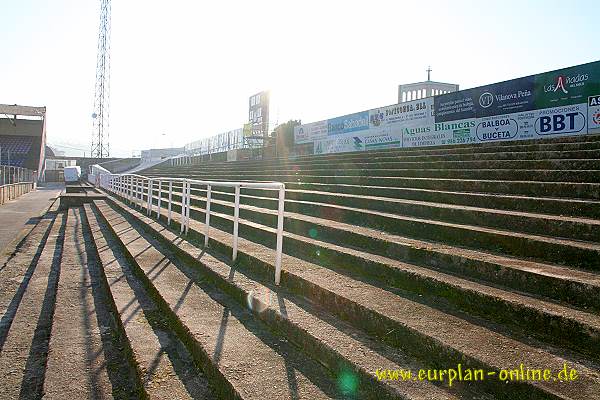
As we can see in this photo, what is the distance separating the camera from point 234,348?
2871 mm

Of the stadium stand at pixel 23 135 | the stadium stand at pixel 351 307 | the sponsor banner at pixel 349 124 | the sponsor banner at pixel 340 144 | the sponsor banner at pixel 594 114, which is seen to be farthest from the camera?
the stadium stand at pixel 23 135

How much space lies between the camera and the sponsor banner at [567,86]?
359 inches

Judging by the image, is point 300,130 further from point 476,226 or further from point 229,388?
point 229,388

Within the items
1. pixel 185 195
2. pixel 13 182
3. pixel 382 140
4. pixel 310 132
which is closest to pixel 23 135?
pixel 13 182

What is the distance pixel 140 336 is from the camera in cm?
342

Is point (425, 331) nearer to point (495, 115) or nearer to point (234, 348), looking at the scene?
point (234, 348)

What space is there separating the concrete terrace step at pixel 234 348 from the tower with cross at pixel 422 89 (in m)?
19.5

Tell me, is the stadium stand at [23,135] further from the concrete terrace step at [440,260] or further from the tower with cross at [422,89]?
the concrete terrace step at [440,260]

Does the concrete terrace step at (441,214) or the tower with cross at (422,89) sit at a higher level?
the tower with cross at (422,89)

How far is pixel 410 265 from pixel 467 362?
148 centimetres

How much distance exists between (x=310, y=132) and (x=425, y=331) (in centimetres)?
1829

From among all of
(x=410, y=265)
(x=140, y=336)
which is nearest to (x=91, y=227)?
(x=140, y=336)

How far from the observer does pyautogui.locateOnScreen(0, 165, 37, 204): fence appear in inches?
886

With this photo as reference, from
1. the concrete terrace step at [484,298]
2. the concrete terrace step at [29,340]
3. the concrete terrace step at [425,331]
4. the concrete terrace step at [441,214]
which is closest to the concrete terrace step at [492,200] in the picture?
the concrete terrace step at [441,214]
